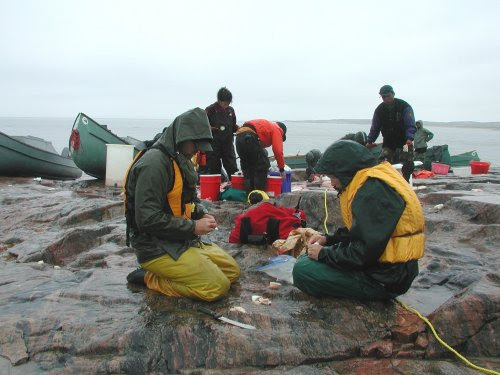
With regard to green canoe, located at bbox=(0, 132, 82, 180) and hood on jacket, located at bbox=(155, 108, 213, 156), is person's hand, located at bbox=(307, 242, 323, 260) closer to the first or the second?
hood on jacket, located at bbox=(155, 108, 213, 156)

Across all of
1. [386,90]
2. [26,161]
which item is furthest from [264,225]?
[26,161]

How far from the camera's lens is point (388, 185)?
3.30m

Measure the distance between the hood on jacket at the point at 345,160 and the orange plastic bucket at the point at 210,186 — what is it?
16.2 ft

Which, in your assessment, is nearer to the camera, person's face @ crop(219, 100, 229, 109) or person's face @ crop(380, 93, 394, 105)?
person's face @ crop(380, 93, 394, 105)

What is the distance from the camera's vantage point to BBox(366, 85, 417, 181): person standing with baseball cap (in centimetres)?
842

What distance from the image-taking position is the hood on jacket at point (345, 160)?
347 centimetres

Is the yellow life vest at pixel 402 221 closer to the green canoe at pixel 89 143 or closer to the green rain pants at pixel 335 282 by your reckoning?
the green rain pants at pixel 335 282

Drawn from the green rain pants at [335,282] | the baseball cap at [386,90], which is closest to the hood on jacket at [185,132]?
the green rain pants at [335,282]

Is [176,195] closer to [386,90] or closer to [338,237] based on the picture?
[338,237]

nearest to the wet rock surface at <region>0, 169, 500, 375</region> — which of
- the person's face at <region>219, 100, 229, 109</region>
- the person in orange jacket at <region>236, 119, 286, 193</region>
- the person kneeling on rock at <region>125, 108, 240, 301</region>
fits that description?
the person kneeling on rock at <region>125, 108, 240, 301</region>

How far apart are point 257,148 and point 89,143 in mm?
6224

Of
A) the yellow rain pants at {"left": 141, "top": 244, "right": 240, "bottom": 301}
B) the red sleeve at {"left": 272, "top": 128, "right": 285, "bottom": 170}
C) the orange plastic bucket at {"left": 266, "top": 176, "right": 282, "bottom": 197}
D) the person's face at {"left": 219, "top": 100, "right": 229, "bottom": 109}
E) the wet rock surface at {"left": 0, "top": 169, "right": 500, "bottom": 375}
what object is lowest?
the wet rock surface at {"left": 0, "top": 169, "right": 500, "bottom": 375}

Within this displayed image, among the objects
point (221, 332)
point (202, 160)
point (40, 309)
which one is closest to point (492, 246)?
point (221, 332)

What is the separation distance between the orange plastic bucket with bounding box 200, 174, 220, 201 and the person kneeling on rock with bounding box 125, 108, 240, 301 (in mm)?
4375
